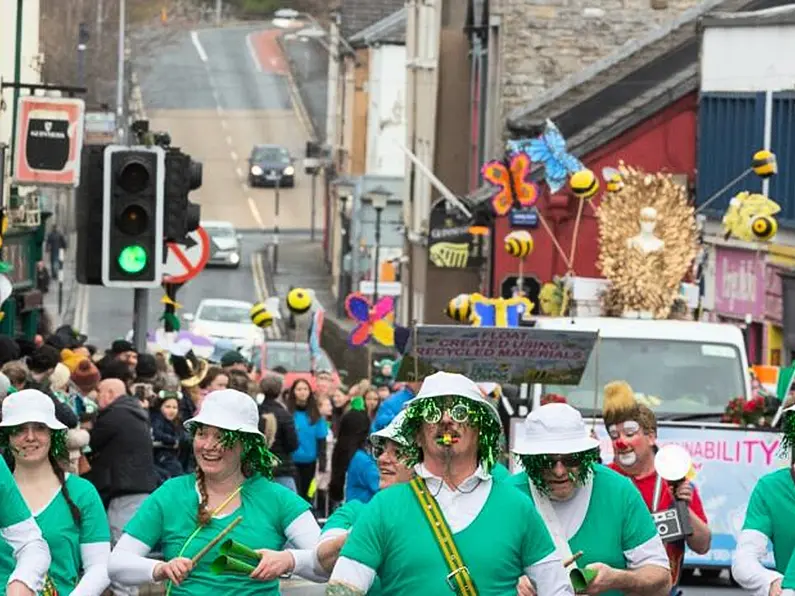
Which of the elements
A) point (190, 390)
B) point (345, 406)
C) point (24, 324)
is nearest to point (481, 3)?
point (24, 324)

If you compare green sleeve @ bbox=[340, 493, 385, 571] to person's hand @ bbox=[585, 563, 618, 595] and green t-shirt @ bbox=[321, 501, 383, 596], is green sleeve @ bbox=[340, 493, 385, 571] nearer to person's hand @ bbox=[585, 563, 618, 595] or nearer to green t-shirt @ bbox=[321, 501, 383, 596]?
person's hand @ bbox=[585, 563, 618, 595]

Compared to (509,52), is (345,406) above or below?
below

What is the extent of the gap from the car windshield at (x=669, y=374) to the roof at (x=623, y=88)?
74.7ft

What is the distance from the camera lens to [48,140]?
3102 cm

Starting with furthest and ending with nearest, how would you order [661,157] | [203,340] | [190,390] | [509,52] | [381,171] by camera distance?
[381,171] → [509,52] → [661,157] → [203,340] → [190,390]

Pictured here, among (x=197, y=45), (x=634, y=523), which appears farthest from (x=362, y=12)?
(x=634, y=523)

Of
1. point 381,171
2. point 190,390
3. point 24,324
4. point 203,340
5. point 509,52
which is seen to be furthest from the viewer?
point 381,171

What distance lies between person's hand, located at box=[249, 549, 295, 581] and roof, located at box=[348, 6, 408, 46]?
203 ft

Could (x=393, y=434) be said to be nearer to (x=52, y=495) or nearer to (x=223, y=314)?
(x=52, y=495)

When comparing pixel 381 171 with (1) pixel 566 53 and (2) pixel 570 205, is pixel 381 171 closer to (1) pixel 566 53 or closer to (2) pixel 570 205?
(1) pixel 566 53

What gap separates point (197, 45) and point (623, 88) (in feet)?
209

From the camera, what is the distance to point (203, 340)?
33156 mm

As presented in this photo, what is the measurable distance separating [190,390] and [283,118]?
78.3 meters

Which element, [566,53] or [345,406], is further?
[566,53]
